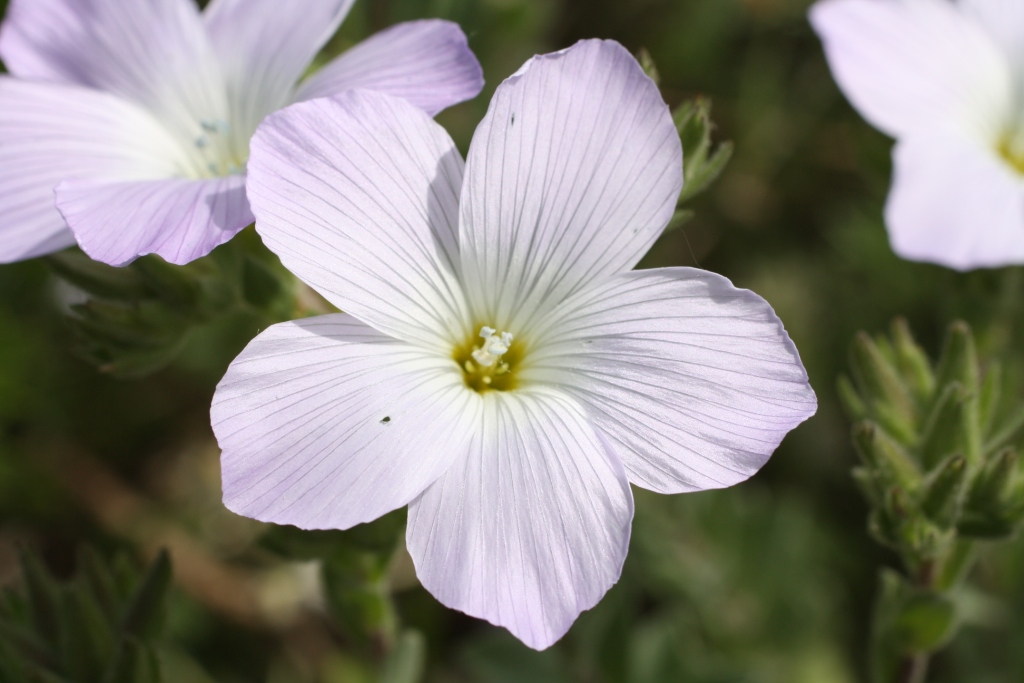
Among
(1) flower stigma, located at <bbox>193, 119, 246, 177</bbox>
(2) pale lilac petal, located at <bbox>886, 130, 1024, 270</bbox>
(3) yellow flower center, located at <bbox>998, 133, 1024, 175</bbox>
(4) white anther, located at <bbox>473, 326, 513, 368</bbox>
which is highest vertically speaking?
(1) flower stigma, located at <bbox>193, 119, 246, 177</bbox>

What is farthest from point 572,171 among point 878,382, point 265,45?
point 878,382

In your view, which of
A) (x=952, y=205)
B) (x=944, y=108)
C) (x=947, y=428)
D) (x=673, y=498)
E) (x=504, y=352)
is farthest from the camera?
(x=673, y=498)

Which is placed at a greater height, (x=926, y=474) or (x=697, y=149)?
(x=697, y=149)

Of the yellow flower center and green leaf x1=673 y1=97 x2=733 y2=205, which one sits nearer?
green leaf x1=673 y1=97 x2=733 y2=205

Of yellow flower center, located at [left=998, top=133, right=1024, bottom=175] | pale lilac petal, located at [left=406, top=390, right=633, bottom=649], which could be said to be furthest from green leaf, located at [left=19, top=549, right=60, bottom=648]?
yellow flower center, located at [left=998, top=133, right=1024, bottom=175]

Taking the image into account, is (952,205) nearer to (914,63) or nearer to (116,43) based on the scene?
(914,63)

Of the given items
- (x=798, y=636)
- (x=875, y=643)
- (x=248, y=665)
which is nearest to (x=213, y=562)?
(x=248, y=665)

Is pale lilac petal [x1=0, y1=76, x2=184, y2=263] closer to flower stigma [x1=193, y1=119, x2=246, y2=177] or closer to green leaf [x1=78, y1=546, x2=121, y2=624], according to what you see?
flower stigma [x1=193, y1=119, x2=246, y2=177]
